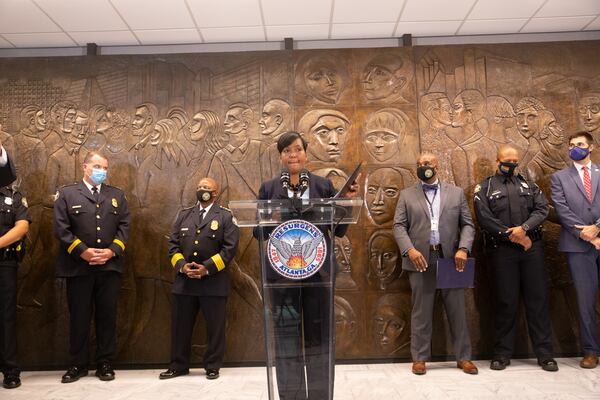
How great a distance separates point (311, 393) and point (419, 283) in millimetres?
2264

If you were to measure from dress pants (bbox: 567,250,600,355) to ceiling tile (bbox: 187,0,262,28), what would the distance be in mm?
3715

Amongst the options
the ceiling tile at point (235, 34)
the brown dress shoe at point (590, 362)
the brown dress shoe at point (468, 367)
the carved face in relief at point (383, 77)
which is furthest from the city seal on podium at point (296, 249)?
the ceiling tile at point (235, 34)

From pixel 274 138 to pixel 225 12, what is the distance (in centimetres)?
129

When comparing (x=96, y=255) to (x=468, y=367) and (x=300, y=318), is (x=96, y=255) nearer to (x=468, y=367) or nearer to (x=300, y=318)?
(x=300, y=318)

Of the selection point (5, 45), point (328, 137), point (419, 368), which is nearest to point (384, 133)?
point (328, 137)

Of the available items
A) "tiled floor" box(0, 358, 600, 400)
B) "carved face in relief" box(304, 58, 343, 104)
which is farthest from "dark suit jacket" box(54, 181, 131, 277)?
"carved face in relief" box(304, 58, 343, 104)

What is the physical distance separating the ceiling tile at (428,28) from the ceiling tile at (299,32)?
787 millimetres

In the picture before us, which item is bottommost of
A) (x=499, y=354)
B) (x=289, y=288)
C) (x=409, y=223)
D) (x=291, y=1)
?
(x=499, y=354)

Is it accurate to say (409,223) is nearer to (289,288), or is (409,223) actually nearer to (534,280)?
(534,280)

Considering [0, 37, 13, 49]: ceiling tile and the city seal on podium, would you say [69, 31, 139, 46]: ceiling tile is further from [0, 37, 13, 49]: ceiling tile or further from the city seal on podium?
the city seal on podium

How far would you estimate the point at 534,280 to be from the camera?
4.15 meters

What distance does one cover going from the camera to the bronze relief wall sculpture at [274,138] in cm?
462

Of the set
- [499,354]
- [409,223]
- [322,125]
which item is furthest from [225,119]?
[499,354]

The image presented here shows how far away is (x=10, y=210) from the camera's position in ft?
13.2
